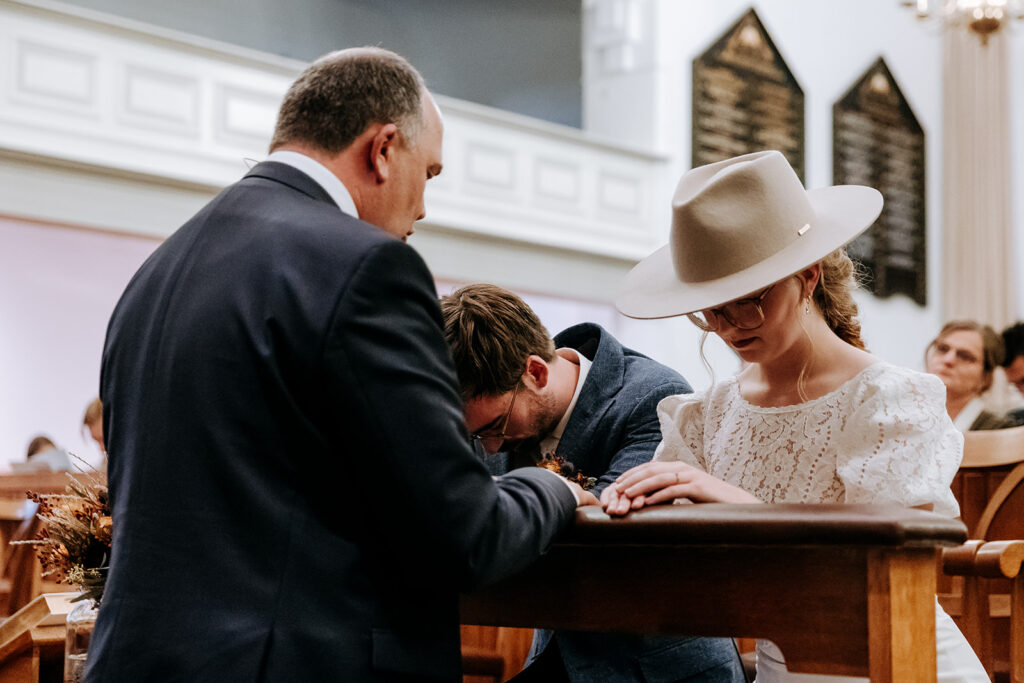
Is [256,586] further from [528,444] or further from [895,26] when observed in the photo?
[895,26]

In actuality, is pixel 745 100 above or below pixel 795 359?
above

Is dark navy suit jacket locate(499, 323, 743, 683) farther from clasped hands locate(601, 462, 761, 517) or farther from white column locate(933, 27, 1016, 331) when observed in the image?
white column locate(933, 27, 1016, 331)

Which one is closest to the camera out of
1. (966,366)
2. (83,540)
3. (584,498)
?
(584,498)

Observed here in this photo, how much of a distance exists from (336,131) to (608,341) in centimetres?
133

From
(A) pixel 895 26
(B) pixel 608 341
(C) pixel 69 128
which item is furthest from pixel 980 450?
(A) pixel 895 26

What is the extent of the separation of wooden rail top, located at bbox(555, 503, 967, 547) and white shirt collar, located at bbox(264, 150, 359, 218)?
0.56 metres

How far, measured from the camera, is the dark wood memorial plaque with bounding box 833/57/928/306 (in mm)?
13172

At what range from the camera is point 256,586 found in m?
1.50

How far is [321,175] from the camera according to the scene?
175cm

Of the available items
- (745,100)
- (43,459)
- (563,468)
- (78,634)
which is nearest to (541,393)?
(563,468)

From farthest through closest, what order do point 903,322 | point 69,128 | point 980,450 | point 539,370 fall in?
point 903,322 → point 69,128 → point 980,450 → point 539,370

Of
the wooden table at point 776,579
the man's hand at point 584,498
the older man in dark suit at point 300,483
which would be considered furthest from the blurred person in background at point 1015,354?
the older man in dark suit at point 300,483

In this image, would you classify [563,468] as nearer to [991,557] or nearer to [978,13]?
[991,557]

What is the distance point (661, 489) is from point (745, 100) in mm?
10840
